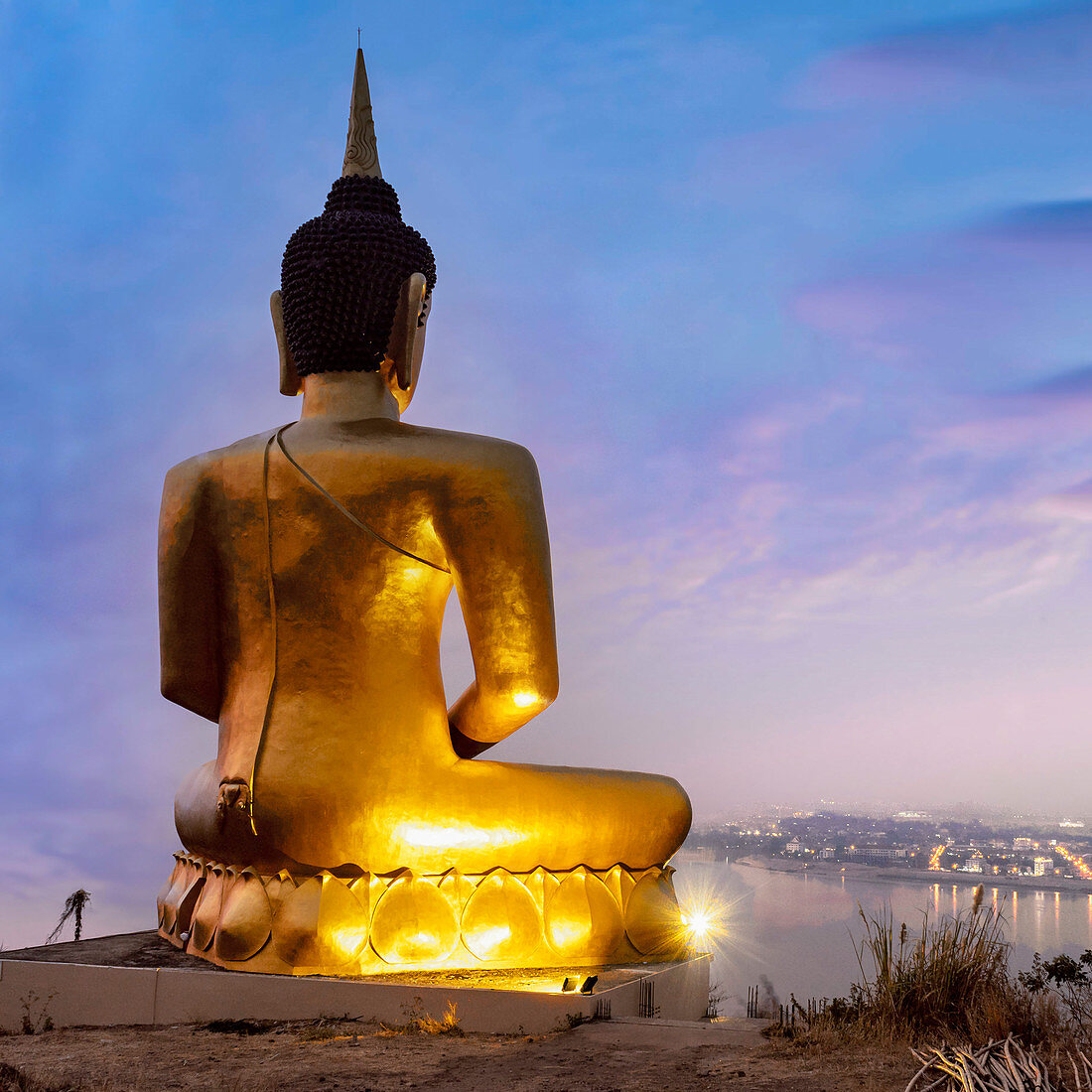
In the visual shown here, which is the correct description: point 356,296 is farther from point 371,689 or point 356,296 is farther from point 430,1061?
point 430,1061

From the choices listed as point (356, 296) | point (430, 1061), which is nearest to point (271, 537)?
point (356, 296)

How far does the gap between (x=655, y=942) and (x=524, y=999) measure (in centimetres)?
193

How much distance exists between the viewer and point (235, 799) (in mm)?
6656

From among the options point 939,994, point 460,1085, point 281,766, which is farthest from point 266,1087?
point 939,994

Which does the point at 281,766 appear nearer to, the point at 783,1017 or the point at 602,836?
the point at 602,836

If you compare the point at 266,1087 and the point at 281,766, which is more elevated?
the point at 281,766

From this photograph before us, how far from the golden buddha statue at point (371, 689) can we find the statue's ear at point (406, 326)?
14 millimetres

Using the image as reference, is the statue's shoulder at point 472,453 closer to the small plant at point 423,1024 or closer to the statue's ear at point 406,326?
the statue's ear at point 406,326

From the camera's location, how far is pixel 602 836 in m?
7.41

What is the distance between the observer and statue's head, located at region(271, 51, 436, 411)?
748 centimetres

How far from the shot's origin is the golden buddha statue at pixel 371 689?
6.63 metres

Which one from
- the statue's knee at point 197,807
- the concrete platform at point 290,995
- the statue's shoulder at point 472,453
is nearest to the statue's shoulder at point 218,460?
the statue's shoulder at point 472,453

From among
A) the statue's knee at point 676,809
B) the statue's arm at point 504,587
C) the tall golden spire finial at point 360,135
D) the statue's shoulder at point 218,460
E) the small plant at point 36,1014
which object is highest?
the tall golden spire finial at point 360,135

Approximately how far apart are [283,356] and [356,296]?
801mm
